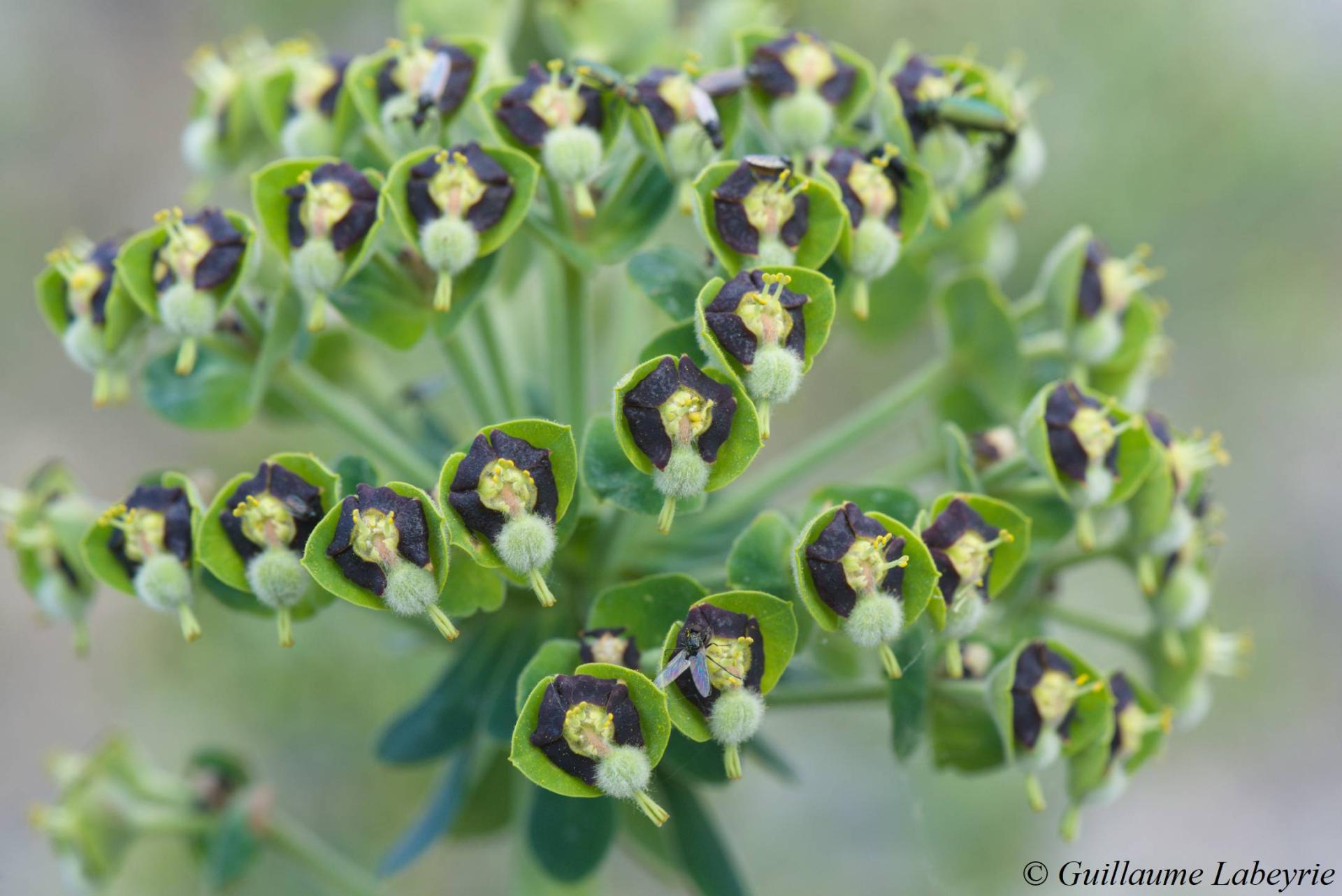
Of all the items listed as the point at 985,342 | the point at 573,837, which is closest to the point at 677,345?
Result: the point at 985,342

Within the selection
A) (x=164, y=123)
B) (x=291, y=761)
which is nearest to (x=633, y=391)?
(x=291, y=761)

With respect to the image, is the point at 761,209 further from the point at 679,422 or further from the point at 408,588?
the point at 408,588

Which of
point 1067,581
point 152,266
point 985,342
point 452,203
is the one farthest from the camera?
point 1067,581

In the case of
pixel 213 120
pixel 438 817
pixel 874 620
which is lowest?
pixel 438 817

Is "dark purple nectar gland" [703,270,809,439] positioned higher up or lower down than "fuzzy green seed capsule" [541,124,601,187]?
lower down

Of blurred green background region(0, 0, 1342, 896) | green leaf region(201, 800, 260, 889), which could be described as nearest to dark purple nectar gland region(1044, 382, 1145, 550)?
green leaf region(201, 800, 260, 889)

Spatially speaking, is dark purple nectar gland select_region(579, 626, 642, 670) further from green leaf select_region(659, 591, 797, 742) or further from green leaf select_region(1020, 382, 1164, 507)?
green leaf select_region(1020, 382, 1164, 507)

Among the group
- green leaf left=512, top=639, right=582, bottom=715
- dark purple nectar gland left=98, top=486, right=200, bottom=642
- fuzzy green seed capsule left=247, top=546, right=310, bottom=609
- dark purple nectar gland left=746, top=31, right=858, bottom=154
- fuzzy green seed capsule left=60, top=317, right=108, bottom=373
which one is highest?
dark purple nectar gland left=746, top=31, right=858, bottom=154
